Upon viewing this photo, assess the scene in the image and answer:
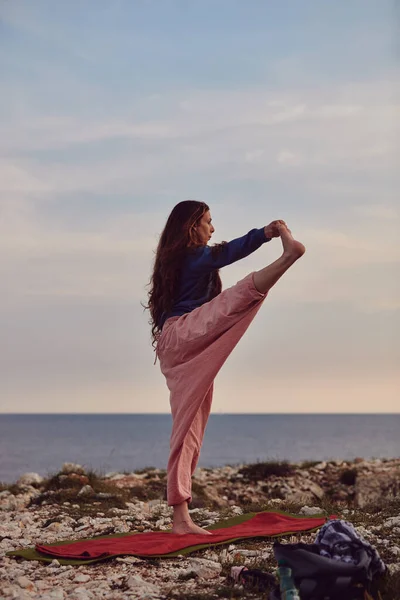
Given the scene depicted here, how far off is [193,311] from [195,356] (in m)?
0.40

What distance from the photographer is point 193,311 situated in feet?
22.4

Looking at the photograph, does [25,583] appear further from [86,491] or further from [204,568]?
[86,491]

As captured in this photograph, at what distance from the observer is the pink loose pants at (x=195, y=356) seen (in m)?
6.53

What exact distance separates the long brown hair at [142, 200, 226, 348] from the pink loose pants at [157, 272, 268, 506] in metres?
0.33

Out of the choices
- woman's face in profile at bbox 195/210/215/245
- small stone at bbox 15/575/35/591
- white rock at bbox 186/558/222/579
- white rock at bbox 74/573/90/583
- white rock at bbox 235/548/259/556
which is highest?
woman's face in profile at bbox 195/210/215/245

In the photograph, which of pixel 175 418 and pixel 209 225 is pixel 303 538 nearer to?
pixel 175 418

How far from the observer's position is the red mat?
5.75m

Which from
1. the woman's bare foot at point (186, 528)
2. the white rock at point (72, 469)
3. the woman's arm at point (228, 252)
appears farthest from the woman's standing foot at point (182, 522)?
the white rock at point (72, 469)

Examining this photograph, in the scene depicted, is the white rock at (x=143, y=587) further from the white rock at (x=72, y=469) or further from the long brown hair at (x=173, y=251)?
the white rock at (x=72, y=469)

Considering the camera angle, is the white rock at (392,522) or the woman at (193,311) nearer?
the woman at (193,311)

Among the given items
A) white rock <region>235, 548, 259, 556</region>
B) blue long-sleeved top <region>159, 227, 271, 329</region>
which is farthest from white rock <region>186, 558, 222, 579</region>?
blue long-sleeved top <region>159, 227, 271, 329</region>

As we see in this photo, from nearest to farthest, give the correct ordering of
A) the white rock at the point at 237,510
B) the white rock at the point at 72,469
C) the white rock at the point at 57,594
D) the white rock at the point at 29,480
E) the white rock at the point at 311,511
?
1. the white rock at the point at 57,594
2. the white rock at the point at 311,511
3. the white rock at the point at 237,510
4. the white rock at the point at 72,469
5. the white rock at the point at 29,480

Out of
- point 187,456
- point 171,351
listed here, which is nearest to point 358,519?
point 187,456

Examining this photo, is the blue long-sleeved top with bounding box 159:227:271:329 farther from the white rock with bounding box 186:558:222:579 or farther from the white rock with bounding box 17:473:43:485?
the white rock with bounding box 17:473:43:485
